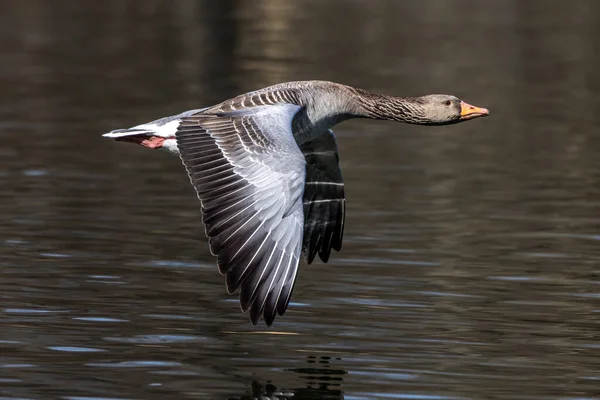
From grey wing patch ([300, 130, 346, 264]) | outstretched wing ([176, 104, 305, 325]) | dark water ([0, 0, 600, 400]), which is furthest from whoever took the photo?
grey wing patch ([300, 130, 346, 264])

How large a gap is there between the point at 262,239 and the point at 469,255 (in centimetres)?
456

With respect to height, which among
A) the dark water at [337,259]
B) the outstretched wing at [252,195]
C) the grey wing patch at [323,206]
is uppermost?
the outstretched wing at [252,195]

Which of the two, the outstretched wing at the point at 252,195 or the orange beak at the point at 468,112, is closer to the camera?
the outstretched wing at the point at 252,195

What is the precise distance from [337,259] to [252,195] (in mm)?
3534

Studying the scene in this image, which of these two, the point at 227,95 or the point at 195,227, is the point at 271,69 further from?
the point at 195,227

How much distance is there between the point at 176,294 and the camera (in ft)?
38.2

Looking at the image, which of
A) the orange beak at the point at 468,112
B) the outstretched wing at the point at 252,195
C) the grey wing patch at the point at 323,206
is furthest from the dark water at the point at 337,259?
the orange beak at the point at 468,112

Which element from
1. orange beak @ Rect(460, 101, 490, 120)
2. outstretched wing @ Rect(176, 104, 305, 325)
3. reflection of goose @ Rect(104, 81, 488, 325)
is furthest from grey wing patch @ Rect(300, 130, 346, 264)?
orange beak @ Rect(460, 101, 490, 120)

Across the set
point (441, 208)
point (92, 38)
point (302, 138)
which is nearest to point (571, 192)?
point (441, 208)

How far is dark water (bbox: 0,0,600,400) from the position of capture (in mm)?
9438

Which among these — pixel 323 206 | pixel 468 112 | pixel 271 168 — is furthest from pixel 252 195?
pixel 468 112

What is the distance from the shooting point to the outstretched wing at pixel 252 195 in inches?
368

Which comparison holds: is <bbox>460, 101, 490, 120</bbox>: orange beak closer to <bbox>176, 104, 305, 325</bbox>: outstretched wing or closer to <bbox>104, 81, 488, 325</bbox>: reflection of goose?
<bbox>104, 81, 488, 325</bbox>: reflection of goose

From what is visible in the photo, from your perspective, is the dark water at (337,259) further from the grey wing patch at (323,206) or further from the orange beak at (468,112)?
the orange beak at (468,112)
